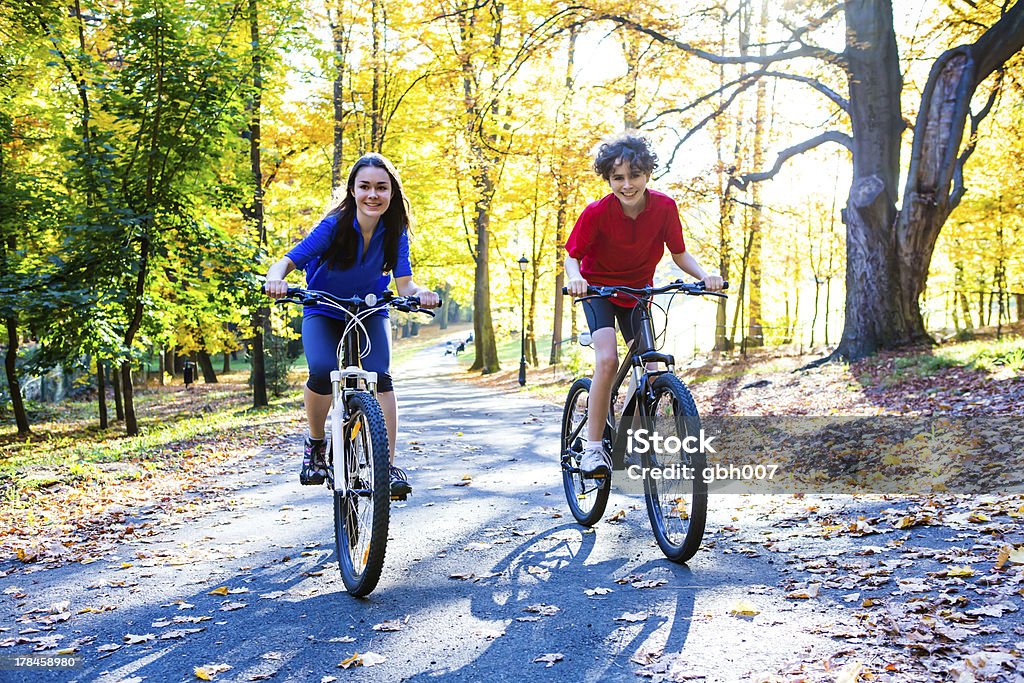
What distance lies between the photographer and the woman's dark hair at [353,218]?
4.60 meters

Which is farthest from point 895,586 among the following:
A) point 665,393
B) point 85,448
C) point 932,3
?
point 932,3

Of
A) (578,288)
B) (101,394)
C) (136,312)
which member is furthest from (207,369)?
(578,288)

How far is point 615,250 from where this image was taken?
4.97 meters

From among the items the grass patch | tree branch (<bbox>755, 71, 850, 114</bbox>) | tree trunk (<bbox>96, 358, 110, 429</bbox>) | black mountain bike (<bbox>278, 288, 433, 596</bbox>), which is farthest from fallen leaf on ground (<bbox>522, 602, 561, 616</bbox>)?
tree trunk (<bbox>96, 358, 110, 429</bbox>)

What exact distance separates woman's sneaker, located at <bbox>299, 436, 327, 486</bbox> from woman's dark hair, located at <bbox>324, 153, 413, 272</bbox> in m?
1.07

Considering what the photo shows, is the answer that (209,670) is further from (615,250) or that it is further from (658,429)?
(615,250)

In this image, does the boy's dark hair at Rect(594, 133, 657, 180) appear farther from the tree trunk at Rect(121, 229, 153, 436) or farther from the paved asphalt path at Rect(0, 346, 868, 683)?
the tree trunk at Rect(121, 229, 153, 436)

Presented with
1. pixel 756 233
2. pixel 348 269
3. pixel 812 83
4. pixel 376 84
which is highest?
pixel 376 84

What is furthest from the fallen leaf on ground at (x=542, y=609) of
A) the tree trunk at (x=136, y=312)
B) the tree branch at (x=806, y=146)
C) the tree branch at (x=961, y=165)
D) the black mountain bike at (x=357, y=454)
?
the tree branch at (x=806, y=146)

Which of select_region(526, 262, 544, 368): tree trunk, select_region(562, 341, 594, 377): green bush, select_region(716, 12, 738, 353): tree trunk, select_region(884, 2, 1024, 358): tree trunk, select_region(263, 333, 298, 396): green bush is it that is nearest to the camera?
select_region(884, 2, 1024, 358): tree trunk

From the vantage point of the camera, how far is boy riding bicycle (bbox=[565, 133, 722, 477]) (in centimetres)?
474

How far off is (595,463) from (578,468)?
294mm

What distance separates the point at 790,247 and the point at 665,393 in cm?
2918

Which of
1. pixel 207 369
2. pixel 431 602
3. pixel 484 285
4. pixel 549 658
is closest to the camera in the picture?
pixel 549 658
